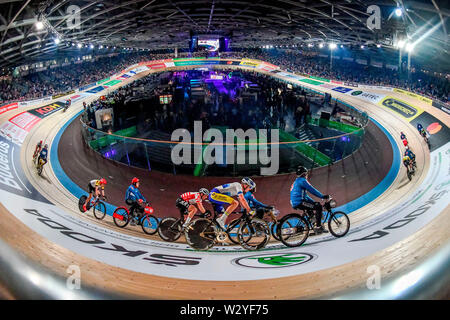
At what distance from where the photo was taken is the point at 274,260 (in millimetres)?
5156

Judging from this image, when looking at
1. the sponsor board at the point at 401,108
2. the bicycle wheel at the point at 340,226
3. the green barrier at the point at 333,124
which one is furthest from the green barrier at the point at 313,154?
the sponsor board at the point at 401,108

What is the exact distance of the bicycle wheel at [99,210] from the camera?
7750mm

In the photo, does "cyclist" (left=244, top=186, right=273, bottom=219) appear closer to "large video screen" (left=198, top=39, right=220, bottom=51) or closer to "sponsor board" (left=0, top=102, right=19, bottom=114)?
"sponsor board" (left=0, top=102, right=19, bottom=114)

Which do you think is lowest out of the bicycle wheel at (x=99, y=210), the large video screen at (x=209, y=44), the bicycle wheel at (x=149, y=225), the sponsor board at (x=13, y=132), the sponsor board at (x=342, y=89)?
the bicycle wheel at (x=149, y=225)

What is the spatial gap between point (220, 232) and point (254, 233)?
2.48 feet

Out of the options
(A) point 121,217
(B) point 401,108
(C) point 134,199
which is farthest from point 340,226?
(B) point 401,108

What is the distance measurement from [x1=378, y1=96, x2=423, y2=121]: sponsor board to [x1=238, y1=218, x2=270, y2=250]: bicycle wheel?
15589 mm

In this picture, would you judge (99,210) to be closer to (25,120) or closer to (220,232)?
(220,232)

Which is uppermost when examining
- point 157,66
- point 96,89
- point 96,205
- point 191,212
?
point 157,66

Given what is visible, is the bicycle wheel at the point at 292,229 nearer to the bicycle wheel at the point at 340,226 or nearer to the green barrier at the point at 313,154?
the bicycle wheel at the point at 340,226

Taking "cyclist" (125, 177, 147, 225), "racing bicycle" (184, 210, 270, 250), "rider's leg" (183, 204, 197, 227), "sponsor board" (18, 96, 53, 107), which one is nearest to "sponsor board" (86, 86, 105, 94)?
"sponsor board" (18, 96, 53, 107)

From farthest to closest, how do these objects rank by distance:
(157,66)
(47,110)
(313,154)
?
(157,66), (47,110), (313,154)

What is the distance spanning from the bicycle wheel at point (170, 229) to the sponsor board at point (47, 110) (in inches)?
672

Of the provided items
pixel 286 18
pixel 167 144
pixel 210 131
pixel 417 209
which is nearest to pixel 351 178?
pixel 417 209
